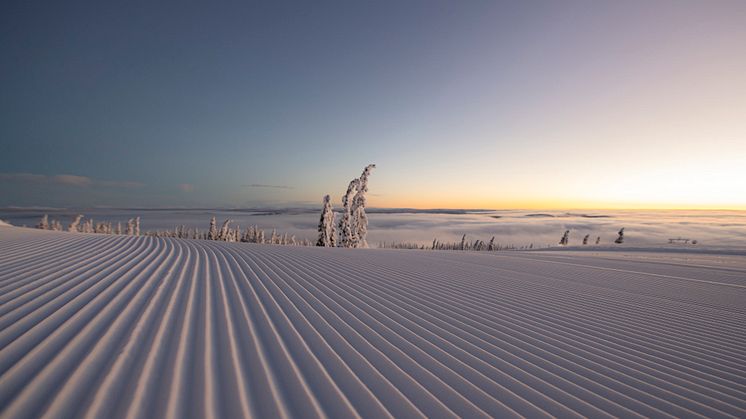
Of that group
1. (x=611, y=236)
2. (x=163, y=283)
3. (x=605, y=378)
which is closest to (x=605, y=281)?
(x=605, y=378)

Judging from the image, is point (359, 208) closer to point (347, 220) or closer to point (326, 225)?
point (347, 220)

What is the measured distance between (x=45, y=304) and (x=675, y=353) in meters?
6.89

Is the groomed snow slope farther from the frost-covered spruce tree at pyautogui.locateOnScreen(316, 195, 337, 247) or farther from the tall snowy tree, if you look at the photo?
the frost-covered spruce tree at pyautogui.locateOnScreen(316, 195, 337, 247)

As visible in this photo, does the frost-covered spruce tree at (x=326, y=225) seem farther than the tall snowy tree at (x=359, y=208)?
Yes

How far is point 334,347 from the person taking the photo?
2.86 m

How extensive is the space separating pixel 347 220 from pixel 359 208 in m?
1.45

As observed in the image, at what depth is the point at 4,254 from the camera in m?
5.91

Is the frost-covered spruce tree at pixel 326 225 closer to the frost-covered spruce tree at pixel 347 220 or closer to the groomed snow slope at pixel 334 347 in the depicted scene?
the frost-covered spruce tree at pixel 347 220

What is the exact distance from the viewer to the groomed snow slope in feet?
6.37

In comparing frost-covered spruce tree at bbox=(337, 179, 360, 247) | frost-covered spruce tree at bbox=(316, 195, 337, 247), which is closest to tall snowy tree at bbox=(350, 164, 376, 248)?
frost-covered spruce tree at bbox=(337, 179, 360, 247)

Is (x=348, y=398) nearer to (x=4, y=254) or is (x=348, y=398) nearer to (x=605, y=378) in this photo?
(x=605, y=378)

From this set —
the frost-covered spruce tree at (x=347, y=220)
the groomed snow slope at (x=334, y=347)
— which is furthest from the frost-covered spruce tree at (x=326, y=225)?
the groomed snow slope at (x=334, y=347)

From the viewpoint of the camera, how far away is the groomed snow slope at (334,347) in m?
1.94

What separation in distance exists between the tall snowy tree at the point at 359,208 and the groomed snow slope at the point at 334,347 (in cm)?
2020
